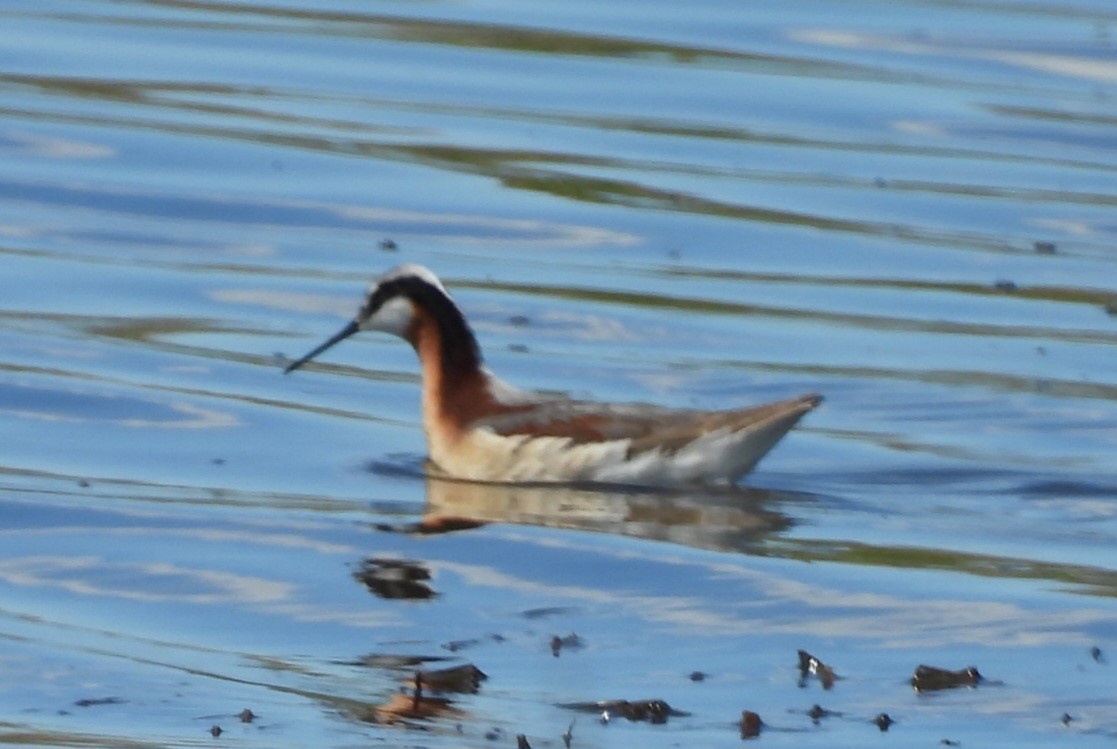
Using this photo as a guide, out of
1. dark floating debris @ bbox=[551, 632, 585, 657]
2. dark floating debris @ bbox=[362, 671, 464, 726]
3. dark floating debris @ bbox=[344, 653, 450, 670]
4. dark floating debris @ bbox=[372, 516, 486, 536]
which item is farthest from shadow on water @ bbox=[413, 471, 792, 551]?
dark floating debris @ bbox=[362, 671, 464, 726]

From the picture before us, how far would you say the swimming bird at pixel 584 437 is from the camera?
12.7 m

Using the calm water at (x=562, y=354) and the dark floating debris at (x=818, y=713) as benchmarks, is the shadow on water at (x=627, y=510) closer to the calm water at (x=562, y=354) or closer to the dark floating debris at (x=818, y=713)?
the calm water at (x=562, y=354)

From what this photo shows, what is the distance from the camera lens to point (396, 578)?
10.8 meters

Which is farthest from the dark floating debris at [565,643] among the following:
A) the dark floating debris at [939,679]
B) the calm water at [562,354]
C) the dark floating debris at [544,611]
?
the dark floating debris at [939,679]

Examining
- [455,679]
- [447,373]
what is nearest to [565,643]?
[455,679]

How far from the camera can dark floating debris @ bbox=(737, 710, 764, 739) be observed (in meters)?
8.39

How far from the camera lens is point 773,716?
8.64 m

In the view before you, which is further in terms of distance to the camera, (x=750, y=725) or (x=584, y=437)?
(x=584, y=437)

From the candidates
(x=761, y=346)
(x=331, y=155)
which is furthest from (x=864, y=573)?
(x=331, y=155)

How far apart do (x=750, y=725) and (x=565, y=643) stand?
1.40 meters

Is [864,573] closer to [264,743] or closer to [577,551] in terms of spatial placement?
[577,551]

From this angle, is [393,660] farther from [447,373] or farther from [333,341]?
[333,341]

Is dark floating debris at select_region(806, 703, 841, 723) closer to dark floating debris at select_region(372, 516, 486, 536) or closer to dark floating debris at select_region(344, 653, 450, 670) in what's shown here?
dark floating debris at select_region(344, 653, 450, 670)

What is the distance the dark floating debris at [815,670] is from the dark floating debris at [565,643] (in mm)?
884
